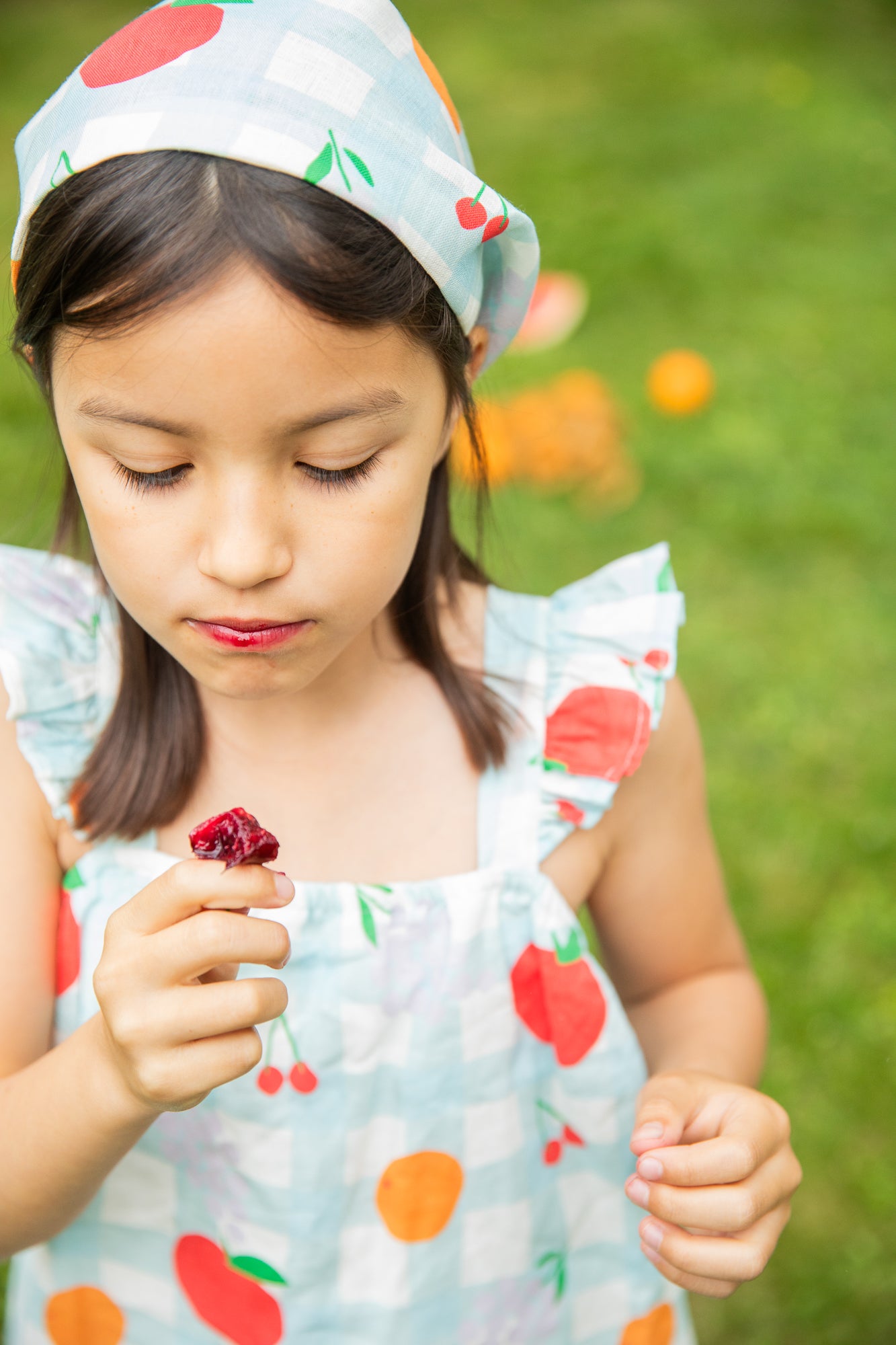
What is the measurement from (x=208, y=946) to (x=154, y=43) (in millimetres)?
777

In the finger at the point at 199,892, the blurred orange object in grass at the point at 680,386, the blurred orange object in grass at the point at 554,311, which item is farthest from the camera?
the blurred orange object in grass at the point at 554,311

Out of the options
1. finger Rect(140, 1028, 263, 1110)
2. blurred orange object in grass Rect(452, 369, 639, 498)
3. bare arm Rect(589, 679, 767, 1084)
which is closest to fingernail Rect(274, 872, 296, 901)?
finger Rect(140, 1028, 263, 1110)

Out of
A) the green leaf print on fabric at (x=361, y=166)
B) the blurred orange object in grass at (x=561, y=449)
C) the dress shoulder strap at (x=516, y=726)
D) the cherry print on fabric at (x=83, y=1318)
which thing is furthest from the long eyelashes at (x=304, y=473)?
the blurred orange object in grass at (x=561, y=449)

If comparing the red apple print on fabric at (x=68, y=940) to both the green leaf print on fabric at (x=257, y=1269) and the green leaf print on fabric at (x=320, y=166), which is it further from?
the green leaf print on fabric at (x=320, y=166)

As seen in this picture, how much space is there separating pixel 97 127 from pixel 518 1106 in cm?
110

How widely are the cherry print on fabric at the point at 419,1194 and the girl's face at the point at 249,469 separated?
0.57m

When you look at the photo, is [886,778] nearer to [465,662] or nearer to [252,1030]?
[465,662]

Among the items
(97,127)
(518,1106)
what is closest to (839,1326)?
(518,1106)

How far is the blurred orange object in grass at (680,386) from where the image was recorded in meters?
4.31

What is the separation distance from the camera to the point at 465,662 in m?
1.62

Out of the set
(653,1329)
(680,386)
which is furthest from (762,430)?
(653,1329)

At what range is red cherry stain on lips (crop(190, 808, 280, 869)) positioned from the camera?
1.10 meters

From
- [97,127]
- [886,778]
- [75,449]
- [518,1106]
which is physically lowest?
[886,778]

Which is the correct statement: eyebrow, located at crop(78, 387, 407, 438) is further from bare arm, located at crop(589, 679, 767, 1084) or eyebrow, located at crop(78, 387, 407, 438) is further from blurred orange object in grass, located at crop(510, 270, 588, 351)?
blurred orange object in grass, located at crop(510, 270, 588, 351)
